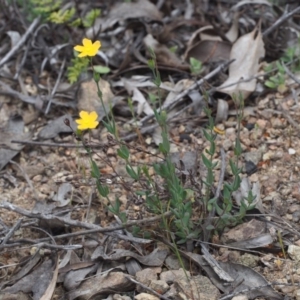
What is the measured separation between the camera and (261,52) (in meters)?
3.58

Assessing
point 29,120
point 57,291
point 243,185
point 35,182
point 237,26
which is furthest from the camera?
point 237,26

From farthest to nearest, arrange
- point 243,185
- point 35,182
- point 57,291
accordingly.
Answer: point 35,182
point 243,185
point 57,291

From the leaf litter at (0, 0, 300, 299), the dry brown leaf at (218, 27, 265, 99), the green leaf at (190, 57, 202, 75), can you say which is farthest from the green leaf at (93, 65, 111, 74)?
the dry brown leaf at (218, 27, 265, 99)

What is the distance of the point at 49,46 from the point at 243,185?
1635 mm

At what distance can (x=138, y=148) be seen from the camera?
8.67 feet

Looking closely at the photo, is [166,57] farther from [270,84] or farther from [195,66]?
[270,84]

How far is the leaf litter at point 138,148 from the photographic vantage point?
2.52 metres

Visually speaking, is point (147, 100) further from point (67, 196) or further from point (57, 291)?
point (57, 291)

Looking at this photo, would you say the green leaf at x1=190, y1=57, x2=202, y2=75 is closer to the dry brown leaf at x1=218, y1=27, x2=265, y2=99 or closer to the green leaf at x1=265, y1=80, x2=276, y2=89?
the dry brown leaf at x1=218, y1=27, x2=265, y2=99

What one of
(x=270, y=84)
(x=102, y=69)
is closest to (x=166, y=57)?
(x=102, y=69)

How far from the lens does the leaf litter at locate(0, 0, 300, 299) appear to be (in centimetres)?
252

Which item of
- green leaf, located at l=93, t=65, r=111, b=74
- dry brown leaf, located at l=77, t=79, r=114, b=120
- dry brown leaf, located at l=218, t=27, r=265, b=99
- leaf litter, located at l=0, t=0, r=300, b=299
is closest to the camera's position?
leaf litter, located at l=0, t=0, r=300, b=299

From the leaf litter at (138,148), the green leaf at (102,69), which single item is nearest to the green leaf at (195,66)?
the leaf litter at (138,148)


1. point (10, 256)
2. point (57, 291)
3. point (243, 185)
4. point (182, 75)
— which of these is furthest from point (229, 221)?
point (182, 75)
